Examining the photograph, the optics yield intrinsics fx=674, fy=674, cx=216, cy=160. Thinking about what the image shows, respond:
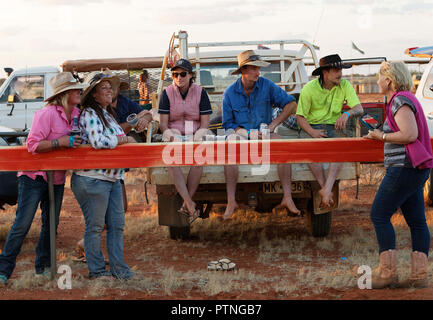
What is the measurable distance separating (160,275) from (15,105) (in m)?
8.66

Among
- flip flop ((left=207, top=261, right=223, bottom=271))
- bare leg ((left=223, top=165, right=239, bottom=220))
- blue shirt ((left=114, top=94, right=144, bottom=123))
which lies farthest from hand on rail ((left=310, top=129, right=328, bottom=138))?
blue shirt ((left=114, top=94, right=144, bottom=123))

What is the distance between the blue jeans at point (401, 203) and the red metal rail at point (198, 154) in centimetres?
29

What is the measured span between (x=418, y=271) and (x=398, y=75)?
1.56m

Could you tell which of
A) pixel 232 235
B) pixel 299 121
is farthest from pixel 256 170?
pixel 232 235

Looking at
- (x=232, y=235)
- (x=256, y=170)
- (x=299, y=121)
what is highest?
(x=299, y=121)

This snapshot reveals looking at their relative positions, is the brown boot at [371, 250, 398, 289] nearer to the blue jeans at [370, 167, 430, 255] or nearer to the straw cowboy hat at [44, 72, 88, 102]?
the blue jeans at [370, 167, 430, 255]

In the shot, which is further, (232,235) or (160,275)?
(232,235)

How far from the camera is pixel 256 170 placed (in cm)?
661

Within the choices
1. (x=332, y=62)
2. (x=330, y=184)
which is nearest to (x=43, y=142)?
(x=330, y=184)

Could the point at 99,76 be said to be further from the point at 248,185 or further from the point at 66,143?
the point at 248,185

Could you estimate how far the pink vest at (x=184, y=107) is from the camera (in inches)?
265

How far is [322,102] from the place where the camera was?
679cm

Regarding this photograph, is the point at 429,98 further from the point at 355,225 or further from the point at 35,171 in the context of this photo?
the point at 35,171

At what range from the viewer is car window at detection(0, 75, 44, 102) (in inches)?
542
